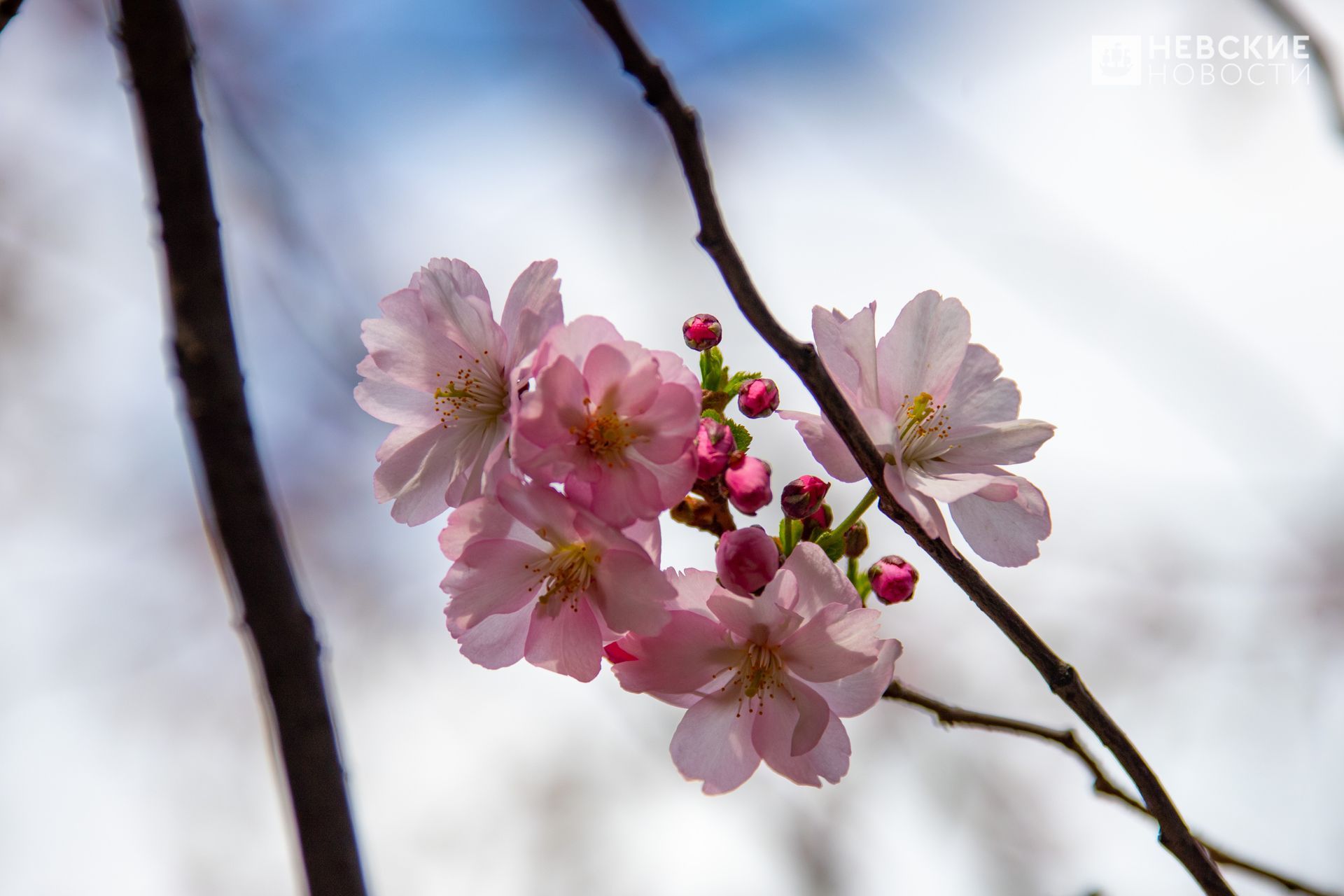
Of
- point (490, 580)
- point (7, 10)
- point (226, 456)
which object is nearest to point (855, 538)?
point (490, 580)

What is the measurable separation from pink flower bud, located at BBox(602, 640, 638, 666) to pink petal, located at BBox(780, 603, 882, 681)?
0.22 m

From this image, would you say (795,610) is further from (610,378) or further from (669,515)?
(610,378)

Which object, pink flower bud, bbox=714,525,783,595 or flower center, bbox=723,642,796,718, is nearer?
pink flower bud, bbox=714,525,783,595

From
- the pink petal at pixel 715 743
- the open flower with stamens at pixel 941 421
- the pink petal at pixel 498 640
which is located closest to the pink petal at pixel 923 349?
the open flower with stamens at pixel 941 421

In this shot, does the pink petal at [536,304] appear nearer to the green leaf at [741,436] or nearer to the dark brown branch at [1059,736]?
the green leaf at [741,436]

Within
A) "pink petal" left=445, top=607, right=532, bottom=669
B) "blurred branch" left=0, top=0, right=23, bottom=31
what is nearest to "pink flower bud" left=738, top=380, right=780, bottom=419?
"pink petal" left=445, top=607, right=532, bottom=669

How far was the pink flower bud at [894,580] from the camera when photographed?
1.35 m

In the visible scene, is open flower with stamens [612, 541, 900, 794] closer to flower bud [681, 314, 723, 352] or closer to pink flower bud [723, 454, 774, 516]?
pink flower bud [723, 454, 774, 516]

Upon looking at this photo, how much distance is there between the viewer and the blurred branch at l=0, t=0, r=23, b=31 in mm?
1129

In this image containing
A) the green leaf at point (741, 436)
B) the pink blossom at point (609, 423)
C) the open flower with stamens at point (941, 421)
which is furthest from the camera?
the green leaf at point (741, 436)

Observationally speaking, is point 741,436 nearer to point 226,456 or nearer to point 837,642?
point 837,642

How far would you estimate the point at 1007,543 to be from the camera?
1.29 m

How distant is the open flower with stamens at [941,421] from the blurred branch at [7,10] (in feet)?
3.68

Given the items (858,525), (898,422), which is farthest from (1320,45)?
(858,525)
